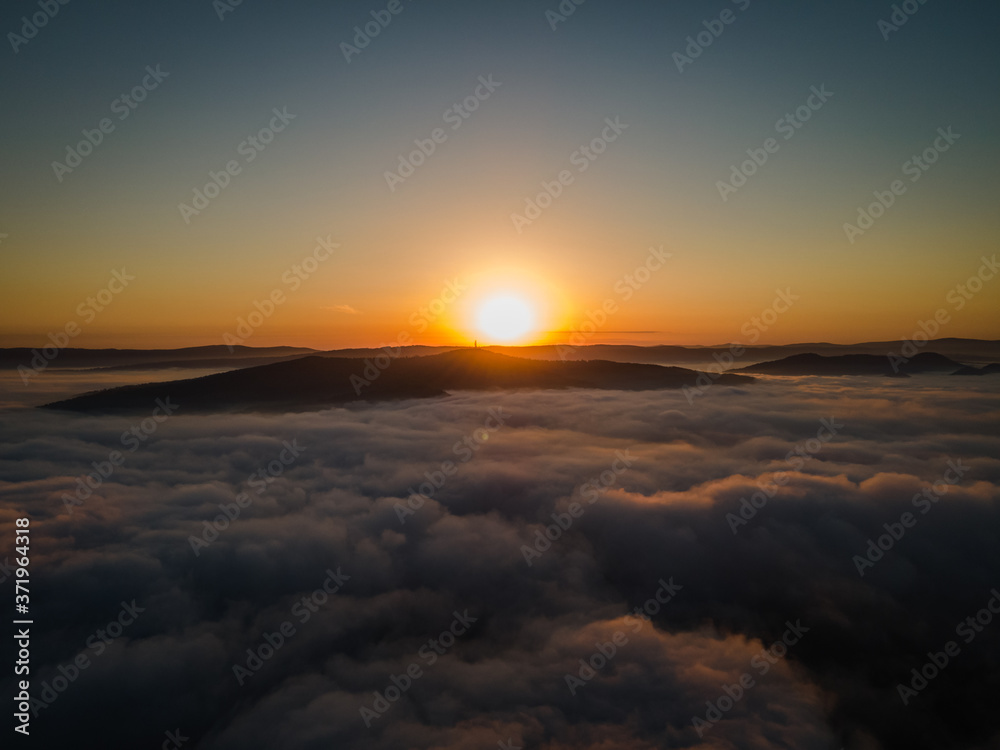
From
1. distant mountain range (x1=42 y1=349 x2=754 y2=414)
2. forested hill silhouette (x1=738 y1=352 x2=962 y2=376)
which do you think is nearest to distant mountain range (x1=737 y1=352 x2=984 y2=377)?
forested hill silhouette (x1=738 y1=352 x2=962 y2=376)

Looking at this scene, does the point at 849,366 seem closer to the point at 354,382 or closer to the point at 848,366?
the point at 848,366

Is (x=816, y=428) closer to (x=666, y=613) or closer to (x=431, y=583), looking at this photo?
(x=666, y=613)

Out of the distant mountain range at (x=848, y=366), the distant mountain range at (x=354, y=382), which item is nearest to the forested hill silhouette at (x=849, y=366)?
the distant mountain range at (x=848, y=366)

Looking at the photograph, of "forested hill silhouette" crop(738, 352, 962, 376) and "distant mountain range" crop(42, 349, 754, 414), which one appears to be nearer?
"distant mountain range" crop(42, 349, 754, 414)

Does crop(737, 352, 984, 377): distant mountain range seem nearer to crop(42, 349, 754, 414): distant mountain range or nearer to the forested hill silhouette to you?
the forested hill silhouette

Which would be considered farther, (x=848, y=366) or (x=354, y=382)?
(x=848, y=366)

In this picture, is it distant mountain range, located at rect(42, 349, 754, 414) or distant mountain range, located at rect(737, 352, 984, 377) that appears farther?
distant mountain range, located at rect(737, 352, 984, 377)

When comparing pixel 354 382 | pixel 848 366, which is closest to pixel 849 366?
pixel 848 366

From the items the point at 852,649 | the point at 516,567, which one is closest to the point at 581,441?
the point at 516,567
